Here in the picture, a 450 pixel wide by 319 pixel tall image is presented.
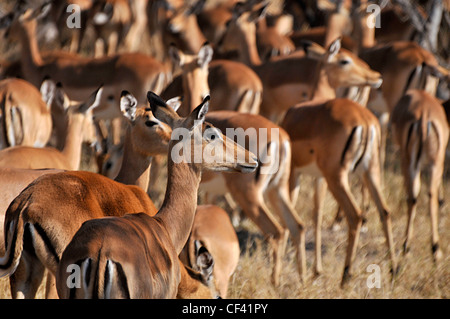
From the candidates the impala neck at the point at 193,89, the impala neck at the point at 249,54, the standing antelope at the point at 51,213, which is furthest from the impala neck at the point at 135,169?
the impala neck at the point at 249,54

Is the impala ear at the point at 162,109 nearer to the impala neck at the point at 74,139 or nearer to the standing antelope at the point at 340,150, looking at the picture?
the impala neck at the point at 74,139

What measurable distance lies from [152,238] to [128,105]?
1931mm

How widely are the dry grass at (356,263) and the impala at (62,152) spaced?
848 millimetres

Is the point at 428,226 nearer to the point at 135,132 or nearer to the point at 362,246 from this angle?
the point at 362,246

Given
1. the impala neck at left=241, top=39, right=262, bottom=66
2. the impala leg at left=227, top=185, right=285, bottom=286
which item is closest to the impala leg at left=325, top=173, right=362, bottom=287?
the impala leg at left=227, top=185, right=285, bottom=286

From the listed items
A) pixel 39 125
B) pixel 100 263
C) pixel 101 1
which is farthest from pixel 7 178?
pixel 101 1

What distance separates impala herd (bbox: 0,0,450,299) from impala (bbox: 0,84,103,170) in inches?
0.5

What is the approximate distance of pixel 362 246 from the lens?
6520 mm

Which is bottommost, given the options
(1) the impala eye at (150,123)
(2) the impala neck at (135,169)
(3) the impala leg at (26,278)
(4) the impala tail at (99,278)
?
(2) the impala neck at (135,169)

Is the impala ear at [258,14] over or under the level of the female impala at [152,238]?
under

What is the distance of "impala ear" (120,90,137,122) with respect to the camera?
16.4 ft

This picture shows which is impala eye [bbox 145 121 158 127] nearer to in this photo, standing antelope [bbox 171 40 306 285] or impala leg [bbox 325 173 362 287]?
standing antelope [bbox 171 40 306 285]

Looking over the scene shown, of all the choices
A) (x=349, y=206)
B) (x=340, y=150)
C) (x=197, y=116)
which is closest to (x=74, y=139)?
(x=340, y=150)

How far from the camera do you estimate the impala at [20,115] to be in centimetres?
655
